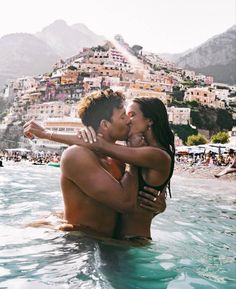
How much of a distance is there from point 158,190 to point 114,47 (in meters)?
136

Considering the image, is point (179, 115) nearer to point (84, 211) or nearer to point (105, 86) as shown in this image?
point (105, 86)

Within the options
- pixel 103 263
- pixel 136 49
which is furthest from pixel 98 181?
pixel 136 49

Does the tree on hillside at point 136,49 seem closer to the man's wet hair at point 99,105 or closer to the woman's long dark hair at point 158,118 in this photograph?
the woman's long dark hair at point 158,118

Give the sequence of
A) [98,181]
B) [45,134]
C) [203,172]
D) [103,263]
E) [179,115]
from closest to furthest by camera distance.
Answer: [103,263], [98,181], [45,134], [203,172], [179,115]

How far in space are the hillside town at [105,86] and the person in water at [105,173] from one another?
3382 inches

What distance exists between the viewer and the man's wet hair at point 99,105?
11.0 ft

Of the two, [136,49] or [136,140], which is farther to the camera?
[136,49]

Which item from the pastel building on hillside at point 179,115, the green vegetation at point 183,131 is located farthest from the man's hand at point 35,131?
the pastel building on hillside at point 179,115

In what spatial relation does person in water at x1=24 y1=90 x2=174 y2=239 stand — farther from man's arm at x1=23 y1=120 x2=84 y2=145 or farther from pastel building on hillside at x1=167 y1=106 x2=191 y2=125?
pastel building on hillside at x1=167 y1=106 x2=191 y2=125

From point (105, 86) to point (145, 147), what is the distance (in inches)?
4106

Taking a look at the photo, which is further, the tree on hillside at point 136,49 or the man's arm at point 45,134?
the tree on hillside at point 136,49

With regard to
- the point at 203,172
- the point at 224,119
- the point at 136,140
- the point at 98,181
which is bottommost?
the point at 203,172

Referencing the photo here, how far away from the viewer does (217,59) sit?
178375 mm

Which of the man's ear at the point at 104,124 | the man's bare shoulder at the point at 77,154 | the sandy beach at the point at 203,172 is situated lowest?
the sandy beach at the point at 203,172
